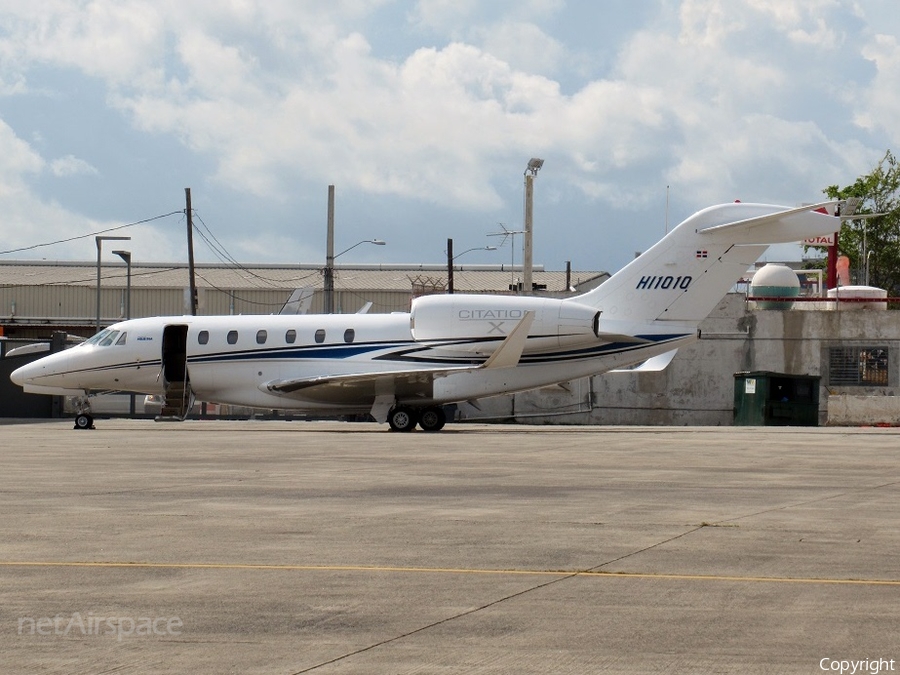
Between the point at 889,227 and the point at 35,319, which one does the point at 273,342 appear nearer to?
the point at 35,319

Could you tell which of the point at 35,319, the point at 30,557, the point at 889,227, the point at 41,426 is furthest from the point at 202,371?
the point at 889,227

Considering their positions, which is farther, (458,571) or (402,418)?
(402,418)

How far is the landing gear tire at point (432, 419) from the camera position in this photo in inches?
1221

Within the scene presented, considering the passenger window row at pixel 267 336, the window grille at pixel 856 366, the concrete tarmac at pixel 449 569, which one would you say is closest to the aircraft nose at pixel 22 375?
the passenger window row at pixel 267 336

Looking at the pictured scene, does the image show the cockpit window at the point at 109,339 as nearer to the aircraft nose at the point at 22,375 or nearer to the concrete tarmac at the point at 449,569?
the aircraft nose at the point at 22,375

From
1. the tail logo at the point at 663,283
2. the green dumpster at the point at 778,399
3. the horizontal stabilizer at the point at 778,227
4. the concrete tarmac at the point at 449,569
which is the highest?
the horizontal stabilizer at the point at 778,227

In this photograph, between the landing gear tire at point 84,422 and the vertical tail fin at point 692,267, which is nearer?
the vertical tail fin at point 692,267

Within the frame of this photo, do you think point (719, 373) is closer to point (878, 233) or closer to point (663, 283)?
point (663, 283)

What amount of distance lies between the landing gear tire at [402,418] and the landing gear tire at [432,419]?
0.46m

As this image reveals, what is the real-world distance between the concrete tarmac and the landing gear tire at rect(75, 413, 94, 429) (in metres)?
14.9

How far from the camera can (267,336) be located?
102 ft

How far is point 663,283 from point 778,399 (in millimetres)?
11486

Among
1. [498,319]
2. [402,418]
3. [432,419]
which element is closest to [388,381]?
[402,418]

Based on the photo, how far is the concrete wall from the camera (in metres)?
41.5
